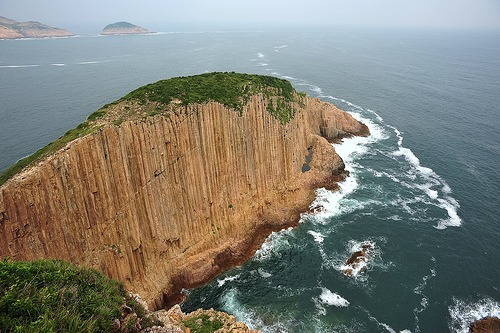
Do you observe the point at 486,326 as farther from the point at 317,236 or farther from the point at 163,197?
the point at 163,197

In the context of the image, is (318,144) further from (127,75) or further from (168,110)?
(127,75)

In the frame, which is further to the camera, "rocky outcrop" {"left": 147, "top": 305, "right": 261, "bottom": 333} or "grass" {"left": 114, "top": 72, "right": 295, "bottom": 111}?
"grass" {"left": 114, "top": 72, "right": 295, "bottom": 111}

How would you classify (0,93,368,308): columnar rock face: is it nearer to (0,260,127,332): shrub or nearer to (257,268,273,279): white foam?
(257,268,273,279): white foam

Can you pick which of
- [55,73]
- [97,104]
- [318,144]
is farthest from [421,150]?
[55,73]

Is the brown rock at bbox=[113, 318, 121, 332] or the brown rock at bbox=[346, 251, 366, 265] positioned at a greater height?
the brown rock at bbox=[113, 318, 121, 332]

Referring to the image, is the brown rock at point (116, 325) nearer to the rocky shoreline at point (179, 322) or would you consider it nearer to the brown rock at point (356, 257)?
the rocky shoreline at point (179, 322)

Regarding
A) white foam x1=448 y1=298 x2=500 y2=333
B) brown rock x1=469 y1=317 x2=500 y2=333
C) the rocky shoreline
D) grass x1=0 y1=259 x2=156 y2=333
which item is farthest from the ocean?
grass x1=0 y1=259 x2=156 y2=333

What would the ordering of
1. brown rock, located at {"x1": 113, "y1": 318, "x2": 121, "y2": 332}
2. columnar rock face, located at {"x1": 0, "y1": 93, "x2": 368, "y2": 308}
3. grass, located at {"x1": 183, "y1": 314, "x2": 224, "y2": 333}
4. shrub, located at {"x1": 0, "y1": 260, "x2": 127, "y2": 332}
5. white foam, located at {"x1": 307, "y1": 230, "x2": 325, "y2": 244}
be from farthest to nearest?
white foam, located at {"x1": 307, "y1": 230, "x2": 325, "y2": 244} → columnar rock face, located at {"x1": 0, "y1": 93, "x2": 368, "y2": 308} → grass, located at {"x1": 183, "y1": 314, "x2": 224, "y2": 333} → brown rock, located at {"x1": 113, "y1": 318, "x2": 121, "y2": 332} → shrub, located at {"x1": 0, "y1": 260, "x2": 127, "y2": 332}
